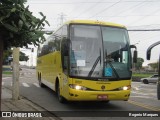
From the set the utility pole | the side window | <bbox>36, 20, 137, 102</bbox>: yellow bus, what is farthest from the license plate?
the utility pole

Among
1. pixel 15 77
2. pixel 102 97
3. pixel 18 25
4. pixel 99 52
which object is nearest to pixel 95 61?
pixel 99 52

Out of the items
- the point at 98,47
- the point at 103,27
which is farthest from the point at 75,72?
the point at 103,27

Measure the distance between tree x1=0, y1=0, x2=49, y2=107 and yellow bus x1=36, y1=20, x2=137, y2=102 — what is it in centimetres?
529

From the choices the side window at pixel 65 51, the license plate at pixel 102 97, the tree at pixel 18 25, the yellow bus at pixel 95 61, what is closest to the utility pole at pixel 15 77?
the side window at pixel 65 51

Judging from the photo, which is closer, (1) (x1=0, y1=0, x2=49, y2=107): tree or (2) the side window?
(1) (x1=0, y1=0, x2=49, y2=107): tree

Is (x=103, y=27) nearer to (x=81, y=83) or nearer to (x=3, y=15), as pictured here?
(x=81, y=83)

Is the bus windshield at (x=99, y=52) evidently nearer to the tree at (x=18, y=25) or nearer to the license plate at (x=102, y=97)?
the license plate at (x=102, y=97)

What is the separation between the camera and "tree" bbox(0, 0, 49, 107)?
727 centimetres

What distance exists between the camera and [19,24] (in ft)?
23.9

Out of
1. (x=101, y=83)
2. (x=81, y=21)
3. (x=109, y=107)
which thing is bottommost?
(x=109, y=107)

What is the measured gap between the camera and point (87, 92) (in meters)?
13.1

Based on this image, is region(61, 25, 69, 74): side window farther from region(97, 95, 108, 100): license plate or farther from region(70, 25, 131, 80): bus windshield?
region(97, 95, 108, 100): license plate

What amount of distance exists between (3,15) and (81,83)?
629cm

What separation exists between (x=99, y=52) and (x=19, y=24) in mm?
6544
